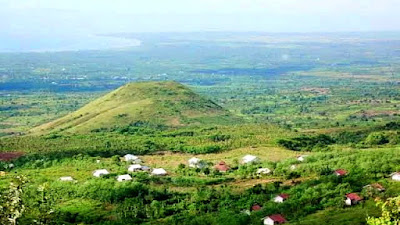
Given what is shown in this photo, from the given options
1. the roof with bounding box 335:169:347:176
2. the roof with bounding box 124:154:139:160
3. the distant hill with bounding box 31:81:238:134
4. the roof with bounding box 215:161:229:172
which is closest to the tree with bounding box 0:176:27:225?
the roof with bounding box 335:169:347:176

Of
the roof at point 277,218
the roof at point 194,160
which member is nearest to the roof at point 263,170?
the roof at point 194,160

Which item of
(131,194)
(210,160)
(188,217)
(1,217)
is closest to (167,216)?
(188,217)

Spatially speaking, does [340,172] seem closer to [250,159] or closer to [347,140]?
[250,159]

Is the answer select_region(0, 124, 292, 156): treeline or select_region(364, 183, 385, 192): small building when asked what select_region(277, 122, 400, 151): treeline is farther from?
select_region(364, 183, 385, 192): small building

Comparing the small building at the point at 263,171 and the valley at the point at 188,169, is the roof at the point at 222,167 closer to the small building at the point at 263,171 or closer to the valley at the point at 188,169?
the valley at the point at 188,169

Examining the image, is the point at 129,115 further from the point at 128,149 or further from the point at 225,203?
the point at 225,203
